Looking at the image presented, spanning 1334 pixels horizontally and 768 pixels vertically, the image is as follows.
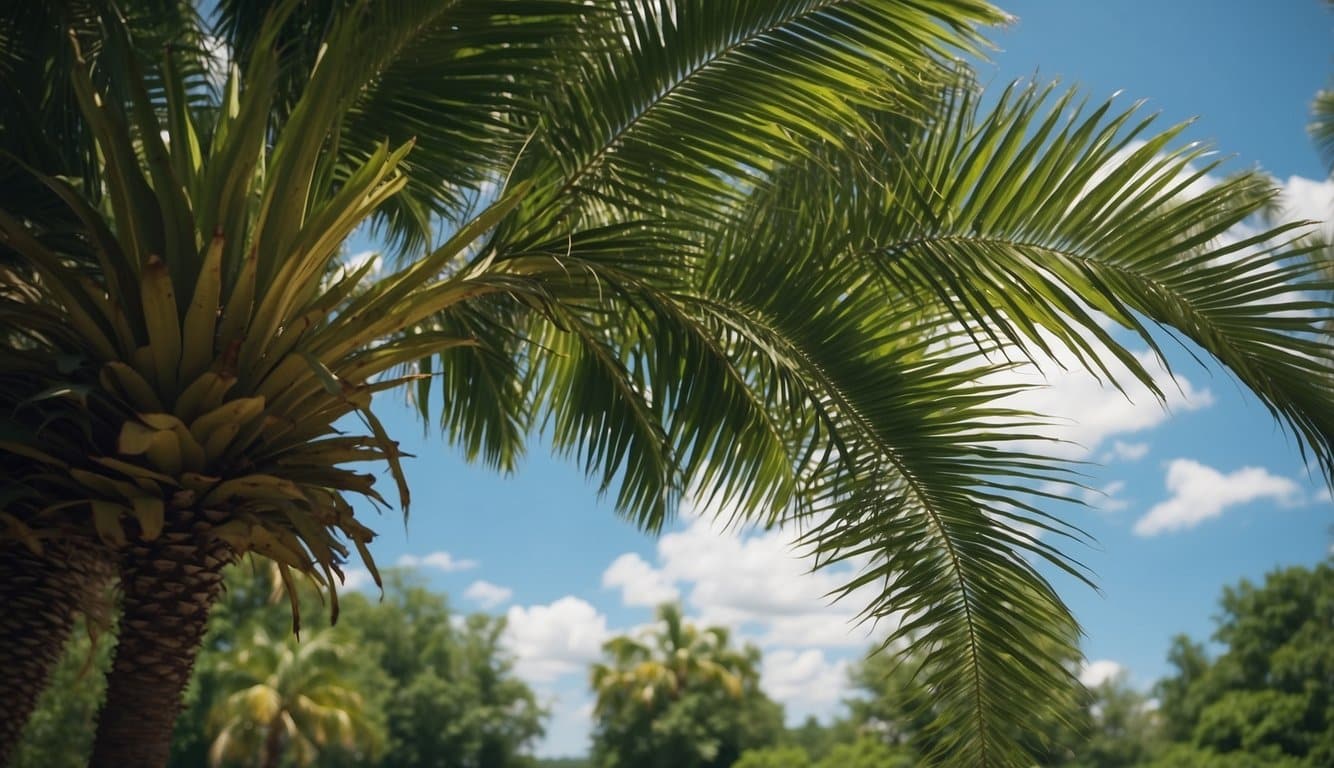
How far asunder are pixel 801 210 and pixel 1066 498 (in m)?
1.62

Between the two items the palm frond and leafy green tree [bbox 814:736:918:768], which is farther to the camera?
leafy green tree [bbox 814:736:918:768]

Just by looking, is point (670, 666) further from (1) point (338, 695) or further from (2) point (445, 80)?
(2) point (445, 80)

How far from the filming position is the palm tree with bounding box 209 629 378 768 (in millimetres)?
30891

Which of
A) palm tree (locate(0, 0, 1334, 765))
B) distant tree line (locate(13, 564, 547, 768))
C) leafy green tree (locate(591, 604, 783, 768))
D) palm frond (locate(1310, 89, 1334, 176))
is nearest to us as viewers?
palm tree (locate(0, 0, 1334, 765))

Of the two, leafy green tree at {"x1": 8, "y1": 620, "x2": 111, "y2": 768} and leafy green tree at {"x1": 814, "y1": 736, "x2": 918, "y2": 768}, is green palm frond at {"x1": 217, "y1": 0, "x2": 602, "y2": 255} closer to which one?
leafy green tree at {"x1": 8, "y1": 620, "x2": 111, "y2": 768}

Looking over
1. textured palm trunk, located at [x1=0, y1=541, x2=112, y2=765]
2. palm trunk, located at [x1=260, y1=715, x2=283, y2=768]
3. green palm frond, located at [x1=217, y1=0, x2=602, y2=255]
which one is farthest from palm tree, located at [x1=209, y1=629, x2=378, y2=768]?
textured palm trunk, located at [x1=0, y1=541, x2=112, y2=765]

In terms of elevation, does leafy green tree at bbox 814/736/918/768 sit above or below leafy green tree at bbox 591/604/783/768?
below

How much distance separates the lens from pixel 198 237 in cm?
391

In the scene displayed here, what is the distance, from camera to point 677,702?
142ft

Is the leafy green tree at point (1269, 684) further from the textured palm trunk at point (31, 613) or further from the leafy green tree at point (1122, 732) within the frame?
the textured palm trunk at point (31, 613)

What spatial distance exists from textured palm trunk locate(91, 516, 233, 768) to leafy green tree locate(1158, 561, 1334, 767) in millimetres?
33495

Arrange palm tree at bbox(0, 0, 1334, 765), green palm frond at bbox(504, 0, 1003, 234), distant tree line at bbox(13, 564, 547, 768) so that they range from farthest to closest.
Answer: distant tree line at bbox(13, 564, 547, 768), green palm frond at bbox(504, 0, 1003, 234), palm tree at bbox(0, 0, 1334, 765)

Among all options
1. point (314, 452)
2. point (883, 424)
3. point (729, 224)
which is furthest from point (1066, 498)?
point (314, 452)

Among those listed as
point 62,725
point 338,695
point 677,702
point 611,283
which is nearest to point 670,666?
point 677,702
